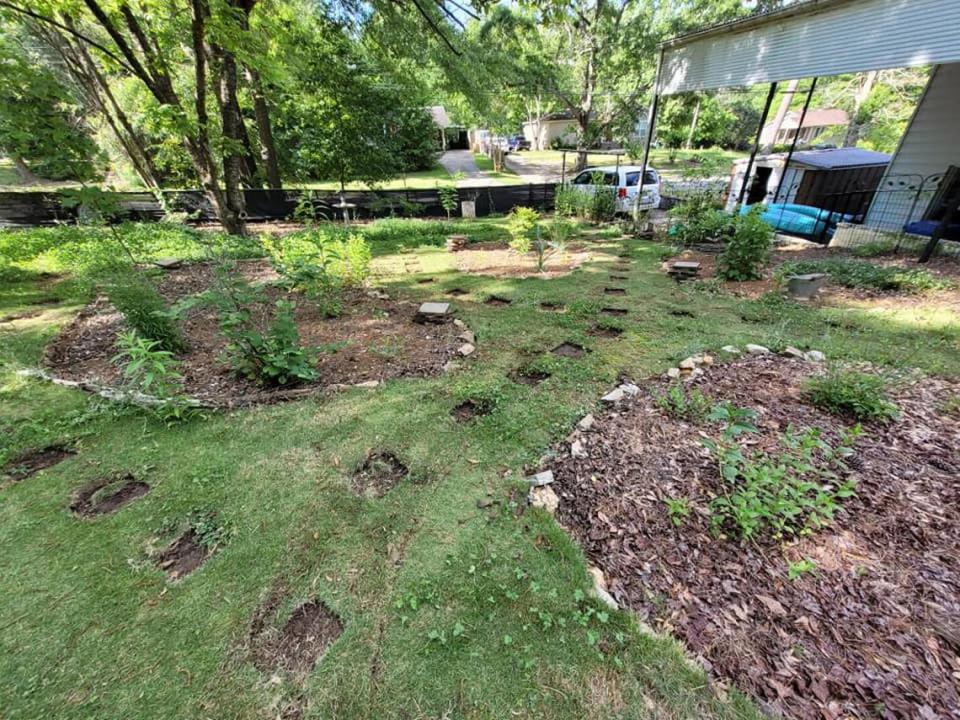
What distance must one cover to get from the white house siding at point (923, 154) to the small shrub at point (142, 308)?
1142 centimetres

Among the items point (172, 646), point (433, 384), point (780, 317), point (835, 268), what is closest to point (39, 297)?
point (433, 384)

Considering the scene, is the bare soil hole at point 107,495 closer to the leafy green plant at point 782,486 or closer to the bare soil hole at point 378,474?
the bare soil hole at point 378,474

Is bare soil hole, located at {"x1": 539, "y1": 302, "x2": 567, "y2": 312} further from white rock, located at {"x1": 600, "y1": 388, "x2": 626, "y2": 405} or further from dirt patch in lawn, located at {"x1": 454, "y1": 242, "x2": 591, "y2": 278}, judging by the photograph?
white rock, located at {"x1": 600, "y1": 388, "x2": 626, "y2": 405}

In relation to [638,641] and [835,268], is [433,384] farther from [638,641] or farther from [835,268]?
[835,268]

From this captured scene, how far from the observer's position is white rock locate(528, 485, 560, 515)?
216cm

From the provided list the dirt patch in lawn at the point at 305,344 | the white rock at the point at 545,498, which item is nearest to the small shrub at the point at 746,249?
the dirt patch in lawn at the point at 305,344

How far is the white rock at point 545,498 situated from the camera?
2.16 m

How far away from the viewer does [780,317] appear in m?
4.46

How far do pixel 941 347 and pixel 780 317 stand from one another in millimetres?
1251

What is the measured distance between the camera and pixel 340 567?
189 cm

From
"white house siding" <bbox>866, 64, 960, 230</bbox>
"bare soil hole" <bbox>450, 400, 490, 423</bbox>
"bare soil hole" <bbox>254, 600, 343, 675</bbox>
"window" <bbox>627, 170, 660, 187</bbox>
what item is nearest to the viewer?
"bare soil hole" <bbox>254, 600, 343, 675</bbox>

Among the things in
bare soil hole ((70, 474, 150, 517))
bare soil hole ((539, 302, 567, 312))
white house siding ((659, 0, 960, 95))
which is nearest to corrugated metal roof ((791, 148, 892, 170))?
white house siding ((659, 0, 960, 95))

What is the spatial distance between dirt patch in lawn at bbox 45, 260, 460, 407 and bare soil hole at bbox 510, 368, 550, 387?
704mm

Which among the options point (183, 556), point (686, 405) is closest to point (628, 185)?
point (686, 405)
